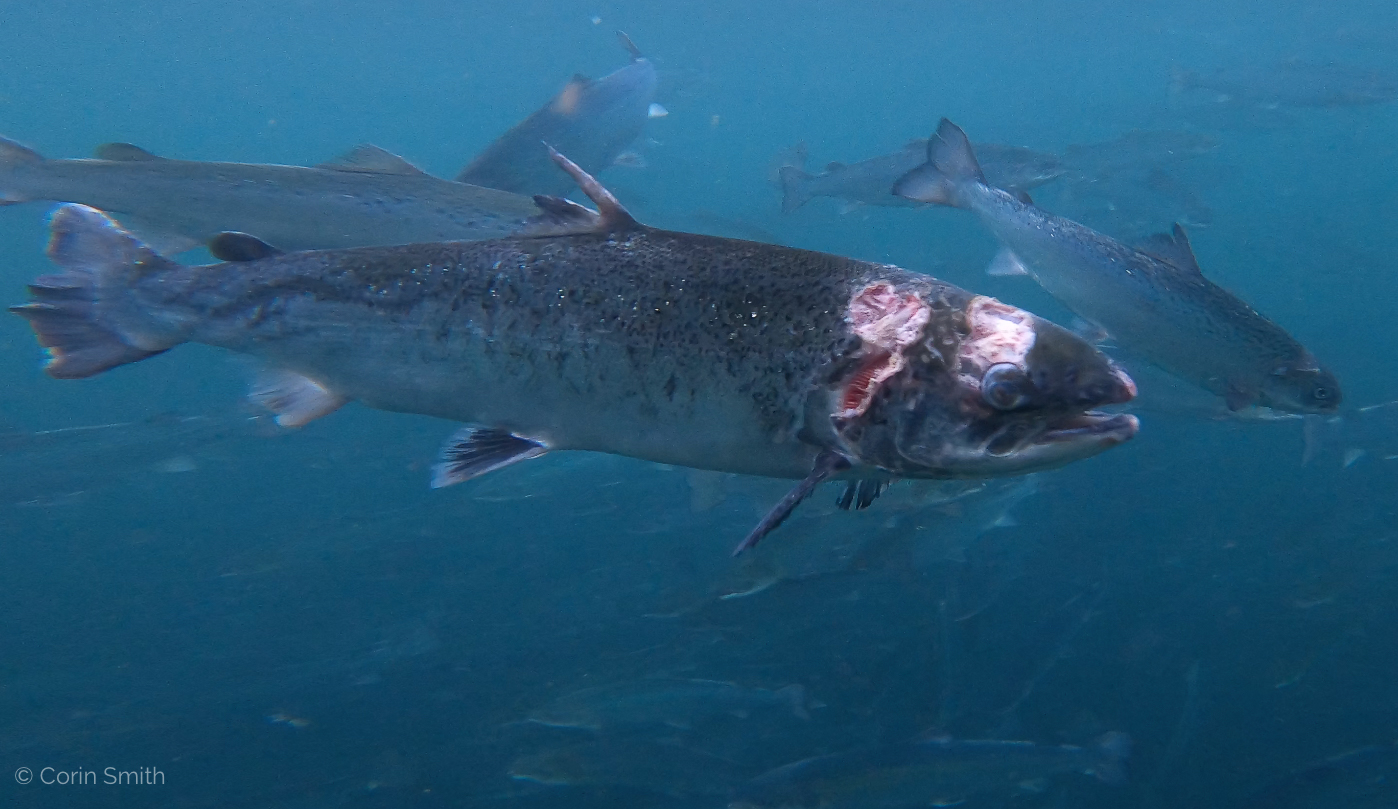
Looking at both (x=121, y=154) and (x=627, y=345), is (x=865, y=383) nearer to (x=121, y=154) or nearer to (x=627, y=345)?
(x=627, y=345)

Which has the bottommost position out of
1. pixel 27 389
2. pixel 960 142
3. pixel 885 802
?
pixel 885 802

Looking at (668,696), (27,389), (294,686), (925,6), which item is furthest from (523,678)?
(925,6)

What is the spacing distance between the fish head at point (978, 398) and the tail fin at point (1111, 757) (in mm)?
4025

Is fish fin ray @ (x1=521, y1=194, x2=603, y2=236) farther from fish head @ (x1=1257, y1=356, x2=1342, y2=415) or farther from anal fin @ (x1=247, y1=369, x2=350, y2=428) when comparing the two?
fish head @ (x1=1257, y1=356, x2=1342, y2=415)

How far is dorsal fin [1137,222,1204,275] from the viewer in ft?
17.5

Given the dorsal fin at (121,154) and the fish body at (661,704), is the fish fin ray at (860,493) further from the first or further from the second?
the dorsal fin at (121,154)

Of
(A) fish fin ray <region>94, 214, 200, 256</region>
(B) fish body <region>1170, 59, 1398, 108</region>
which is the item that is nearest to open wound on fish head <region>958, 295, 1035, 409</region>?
(A) fish fin ray <region>94, 214, 200, 256</region>

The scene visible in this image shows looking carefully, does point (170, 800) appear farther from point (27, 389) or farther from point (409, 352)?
point (27, 389)

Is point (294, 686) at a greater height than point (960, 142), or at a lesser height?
lesser

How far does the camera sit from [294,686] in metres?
6.26

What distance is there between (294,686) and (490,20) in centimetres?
7254

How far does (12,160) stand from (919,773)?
7.56m

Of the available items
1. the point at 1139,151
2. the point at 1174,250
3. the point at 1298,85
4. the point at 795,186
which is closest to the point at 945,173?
the point at 1174,250

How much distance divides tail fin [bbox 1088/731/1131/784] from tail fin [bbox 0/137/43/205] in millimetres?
8445
